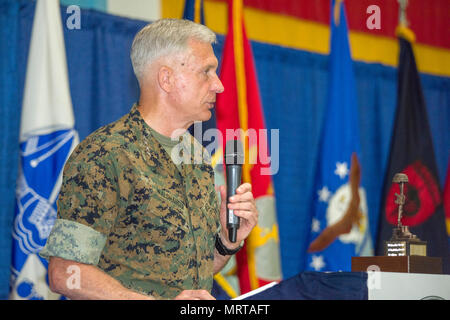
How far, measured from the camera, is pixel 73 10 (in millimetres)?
3867

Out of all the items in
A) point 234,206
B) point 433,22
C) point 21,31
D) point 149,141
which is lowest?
point 234,206

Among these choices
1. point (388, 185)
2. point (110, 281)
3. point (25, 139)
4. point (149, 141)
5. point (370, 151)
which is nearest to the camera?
point (110, 281)

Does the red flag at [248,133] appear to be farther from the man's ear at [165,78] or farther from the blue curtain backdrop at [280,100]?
the man's ear at [165,78]

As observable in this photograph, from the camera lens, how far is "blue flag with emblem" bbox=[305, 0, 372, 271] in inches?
172

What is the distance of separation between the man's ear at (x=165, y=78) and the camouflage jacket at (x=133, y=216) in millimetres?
132

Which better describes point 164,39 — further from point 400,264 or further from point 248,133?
point 248,133

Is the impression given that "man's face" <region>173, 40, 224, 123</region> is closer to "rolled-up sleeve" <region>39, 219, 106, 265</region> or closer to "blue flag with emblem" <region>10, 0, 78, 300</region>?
"rolled-up sleeve" <region>39, 219, 106, 265</region>

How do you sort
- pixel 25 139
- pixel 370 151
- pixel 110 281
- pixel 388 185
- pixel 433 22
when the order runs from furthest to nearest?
1. pixel 433 22
2. pixel 370 151
3. pixel 388 185
4. pixel 25 139
5. pixel 110 281

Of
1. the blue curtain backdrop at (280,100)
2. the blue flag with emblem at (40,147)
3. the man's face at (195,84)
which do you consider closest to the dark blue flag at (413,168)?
the blue curtain backdrop at (280,100)

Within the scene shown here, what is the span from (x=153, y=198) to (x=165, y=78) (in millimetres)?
456

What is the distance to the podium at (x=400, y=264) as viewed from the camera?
2119 millimetres
